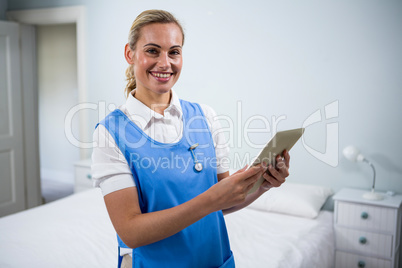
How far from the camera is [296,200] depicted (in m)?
2.49

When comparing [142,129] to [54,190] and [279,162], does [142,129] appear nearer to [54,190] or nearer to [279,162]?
[279,162]

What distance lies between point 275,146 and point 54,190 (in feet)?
14.5

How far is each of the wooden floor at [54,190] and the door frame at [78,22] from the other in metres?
1.01

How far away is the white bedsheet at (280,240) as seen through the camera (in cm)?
186

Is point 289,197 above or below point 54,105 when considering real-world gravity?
below

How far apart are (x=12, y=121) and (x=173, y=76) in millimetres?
3335

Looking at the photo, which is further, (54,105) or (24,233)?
(54,105)

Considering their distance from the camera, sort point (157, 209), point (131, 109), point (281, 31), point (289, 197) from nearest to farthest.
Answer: point (157, 209) → point (131, 109) → point (289, 197) → point (281, 31)

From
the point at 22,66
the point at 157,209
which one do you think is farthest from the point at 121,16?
the point at 157,209

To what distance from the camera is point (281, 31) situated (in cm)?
275

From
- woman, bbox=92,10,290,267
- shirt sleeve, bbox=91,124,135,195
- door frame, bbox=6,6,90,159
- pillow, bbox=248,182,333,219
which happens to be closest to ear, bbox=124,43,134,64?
woman, bbox=92,10,290,267

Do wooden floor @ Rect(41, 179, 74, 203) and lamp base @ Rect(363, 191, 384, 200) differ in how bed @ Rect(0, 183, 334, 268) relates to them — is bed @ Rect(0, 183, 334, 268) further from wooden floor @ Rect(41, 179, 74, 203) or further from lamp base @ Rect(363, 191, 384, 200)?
wooden floor @ Rect(41, 179, 74, 203)

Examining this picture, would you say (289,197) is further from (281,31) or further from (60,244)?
(60,244)

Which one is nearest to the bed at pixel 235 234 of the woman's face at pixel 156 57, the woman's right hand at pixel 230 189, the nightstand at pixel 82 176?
the nightstand at pixel 82 176
